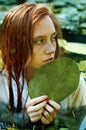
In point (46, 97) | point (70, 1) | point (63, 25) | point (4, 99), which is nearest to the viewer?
point (46, 97)

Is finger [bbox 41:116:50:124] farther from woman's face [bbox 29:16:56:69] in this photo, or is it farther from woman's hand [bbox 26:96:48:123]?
woman's face [bbox 29:16:56:69]

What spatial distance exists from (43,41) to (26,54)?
0.21 ft

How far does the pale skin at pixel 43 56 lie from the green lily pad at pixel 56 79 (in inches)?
1.2

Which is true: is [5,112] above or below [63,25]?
below

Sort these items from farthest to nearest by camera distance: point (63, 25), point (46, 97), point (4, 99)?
point (63, 25) < point (4, 99) < point (46, 97)

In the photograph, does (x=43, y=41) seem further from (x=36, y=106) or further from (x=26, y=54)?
(x=36, y=106)

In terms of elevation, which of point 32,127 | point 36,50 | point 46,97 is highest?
point 36,50

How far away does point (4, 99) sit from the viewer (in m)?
1.29

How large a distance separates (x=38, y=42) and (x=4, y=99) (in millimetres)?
222

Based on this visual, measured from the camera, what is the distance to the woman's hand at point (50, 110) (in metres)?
1.17

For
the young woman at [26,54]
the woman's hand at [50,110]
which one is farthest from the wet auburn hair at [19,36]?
the woman's hand at [50,110]

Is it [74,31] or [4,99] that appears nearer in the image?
[4,99]

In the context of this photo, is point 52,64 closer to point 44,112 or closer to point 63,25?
point 44,112

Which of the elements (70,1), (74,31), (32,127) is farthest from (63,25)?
(32,127)
